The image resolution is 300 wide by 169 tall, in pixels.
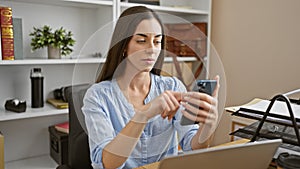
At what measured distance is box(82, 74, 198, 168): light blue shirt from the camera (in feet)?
3.05

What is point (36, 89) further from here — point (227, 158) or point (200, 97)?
point (227, 158)

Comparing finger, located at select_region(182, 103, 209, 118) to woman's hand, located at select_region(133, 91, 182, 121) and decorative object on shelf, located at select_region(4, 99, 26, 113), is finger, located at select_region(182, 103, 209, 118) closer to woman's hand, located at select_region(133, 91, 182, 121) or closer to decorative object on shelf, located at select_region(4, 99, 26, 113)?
woman's hand, located at select_region(133, 91, 182, 121)

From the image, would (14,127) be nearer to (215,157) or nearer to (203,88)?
(203,88)

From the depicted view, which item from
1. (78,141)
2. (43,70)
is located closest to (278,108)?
(78,141)

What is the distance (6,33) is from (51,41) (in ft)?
0.83

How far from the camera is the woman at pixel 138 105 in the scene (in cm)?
68

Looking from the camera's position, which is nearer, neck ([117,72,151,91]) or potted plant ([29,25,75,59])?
neck ([117,72,151,91])

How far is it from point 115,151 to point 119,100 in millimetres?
197

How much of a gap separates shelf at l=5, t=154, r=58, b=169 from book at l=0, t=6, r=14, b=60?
658mm

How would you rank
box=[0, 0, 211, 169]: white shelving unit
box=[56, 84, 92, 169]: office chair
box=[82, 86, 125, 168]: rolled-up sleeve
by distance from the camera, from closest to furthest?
box=[82, 86, 125, 168]: rolled-up sleeve → box=[56, 84, 92, 169]: office chair → box=[0, 0, 211, 169]: white shelving unit

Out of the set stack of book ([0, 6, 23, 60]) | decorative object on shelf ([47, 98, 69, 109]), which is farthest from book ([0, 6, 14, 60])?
decorative object on shelf ([47, 98, 69, 109])

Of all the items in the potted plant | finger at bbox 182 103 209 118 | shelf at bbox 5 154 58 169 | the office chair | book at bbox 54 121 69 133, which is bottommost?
shelf at bbox 5 154 58 169

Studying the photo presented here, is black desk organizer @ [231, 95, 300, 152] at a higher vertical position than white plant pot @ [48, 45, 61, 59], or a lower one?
lower

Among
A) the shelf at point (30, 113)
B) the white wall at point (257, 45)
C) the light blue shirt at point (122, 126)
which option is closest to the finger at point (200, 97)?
the light blue shirt at point (122, 126)
